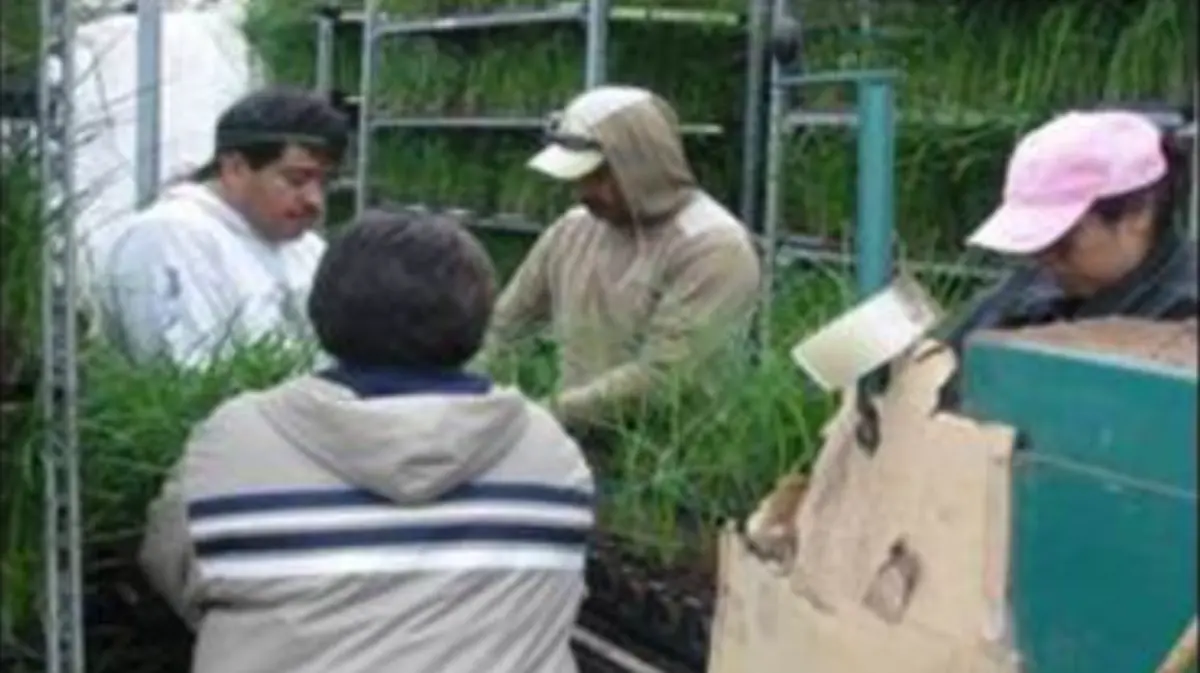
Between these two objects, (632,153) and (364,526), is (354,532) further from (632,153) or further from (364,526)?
(632,153)

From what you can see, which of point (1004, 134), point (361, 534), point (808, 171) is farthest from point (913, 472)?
point (808, 171)

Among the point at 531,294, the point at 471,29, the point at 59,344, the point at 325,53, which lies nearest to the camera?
the point at 59,344

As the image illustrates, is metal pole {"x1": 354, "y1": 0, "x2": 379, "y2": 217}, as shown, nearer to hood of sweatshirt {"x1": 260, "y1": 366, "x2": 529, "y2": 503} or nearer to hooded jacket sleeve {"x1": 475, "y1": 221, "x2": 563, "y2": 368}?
hooded jacket sleeve {"x1": 475, "y1": 221, "x2": 563, "y2": 368}

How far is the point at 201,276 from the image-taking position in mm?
3564

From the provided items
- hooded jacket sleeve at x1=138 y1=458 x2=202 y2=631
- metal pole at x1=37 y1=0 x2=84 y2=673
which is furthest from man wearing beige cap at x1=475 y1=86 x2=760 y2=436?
metal pole at x1=37 y1=0 x2=84 y2=673

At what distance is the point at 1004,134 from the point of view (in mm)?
4797

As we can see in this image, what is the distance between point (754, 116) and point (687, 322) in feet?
8.96

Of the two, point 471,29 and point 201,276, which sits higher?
point 471,29

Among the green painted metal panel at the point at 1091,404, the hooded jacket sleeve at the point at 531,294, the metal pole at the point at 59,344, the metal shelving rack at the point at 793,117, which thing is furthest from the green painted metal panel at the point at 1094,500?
the metal shelving rack at the point at 793,117

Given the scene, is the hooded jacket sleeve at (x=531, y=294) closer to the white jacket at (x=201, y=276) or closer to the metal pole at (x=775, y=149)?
the white jacket at (x=201, y=276)

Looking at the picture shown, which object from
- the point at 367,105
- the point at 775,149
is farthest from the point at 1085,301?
the point at 367,105

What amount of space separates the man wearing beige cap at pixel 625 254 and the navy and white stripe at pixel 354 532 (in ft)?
3.89

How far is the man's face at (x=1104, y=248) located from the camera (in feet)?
8.63

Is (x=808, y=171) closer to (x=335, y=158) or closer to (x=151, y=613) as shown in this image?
(x=335, y=158)
